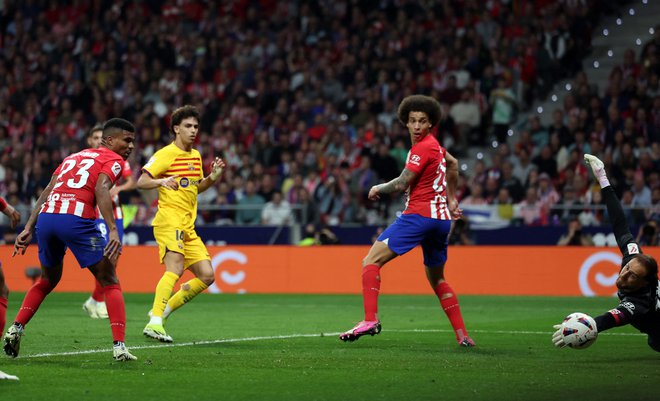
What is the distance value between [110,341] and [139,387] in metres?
3.71

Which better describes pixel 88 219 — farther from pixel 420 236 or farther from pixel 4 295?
pixel 420 236

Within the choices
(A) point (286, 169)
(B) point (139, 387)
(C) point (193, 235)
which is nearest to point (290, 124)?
(A) point (286, 169)

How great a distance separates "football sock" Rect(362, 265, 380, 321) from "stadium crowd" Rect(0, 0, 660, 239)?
1147cm

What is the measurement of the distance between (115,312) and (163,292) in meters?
2.53

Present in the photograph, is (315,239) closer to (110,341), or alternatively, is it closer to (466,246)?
(466,246)

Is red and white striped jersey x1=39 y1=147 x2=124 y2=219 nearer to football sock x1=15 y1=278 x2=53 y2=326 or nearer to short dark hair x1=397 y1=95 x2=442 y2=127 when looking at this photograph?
football sock x1=15 y1=278 x2=53 y2=326

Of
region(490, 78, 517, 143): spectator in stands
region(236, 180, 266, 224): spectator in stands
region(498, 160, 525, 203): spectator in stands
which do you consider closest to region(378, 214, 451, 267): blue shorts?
region(498, 160, 525, 203): spectator in stands

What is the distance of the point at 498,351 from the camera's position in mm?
10555

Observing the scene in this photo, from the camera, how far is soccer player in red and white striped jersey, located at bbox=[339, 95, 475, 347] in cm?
1068

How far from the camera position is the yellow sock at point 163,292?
38.4 feet

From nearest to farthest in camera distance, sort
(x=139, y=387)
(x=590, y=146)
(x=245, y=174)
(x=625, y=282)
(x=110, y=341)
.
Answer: (x=139, y=387)
(x=625, y=282)
(x=110, y=341)
(x=590, y=146)
(x=245, y=174)

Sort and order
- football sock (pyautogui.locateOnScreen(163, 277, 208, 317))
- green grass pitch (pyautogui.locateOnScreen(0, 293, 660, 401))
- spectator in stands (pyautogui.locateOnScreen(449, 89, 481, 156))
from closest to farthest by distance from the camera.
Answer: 1. green grass pitch (pyautogui.locateOnScreen(0, 293, 660, 401))
2. football sock (pyautogui.locateOnScreen(163, 277, 208, 317))
3. spectator in stands (pyautogui.locateOnScreen(449, 89, 481, 156))

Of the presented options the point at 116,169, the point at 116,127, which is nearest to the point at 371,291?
the point at 116,169

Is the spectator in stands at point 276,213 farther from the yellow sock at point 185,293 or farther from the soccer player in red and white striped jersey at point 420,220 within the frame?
the soccer player in red and white striped jersey at point 420,220
